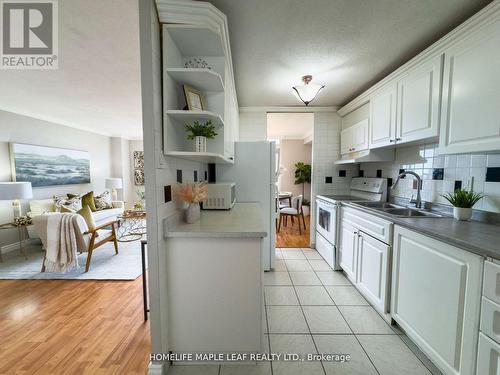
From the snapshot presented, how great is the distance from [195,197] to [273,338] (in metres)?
1.24

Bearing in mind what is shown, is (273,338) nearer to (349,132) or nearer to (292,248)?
(292,248)

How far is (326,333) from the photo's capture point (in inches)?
65.9

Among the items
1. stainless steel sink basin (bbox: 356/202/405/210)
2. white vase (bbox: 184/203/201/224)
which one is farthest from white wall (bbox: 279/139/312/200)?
white vase (bbox: 184/203/201/224)

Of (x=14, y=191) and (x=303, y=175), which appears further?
(x=303, y=175)

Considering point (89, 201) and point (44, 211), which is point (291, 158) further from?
point (44, 211)

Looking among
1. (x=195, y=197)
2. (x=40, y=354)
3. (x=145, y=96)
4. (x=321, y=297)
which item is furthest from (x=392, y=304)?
(x=40, y=354)

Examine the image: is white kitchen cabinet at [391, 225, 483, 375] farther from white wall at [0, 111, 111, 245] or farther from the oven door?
white wall at [0, 111, 111, 245]

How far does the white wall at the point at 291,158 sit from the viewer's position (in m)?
6.55

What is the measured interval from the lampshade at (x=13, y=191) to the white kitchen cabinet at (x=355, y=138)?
4810mm

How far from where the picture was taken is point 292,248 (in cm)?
357

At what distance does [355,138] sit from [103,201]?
5.23 metres

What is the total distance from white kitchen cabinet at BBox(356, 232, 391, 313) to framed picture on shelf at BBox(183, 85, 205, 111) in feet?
6.02

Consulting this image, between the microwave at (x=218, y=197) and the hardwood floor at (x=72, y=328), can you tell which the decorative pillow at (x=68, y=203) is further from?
the microwave at (x=218, y=197)

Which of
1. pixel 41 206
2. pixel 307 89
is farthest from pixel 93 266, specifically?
pixel 307 89
